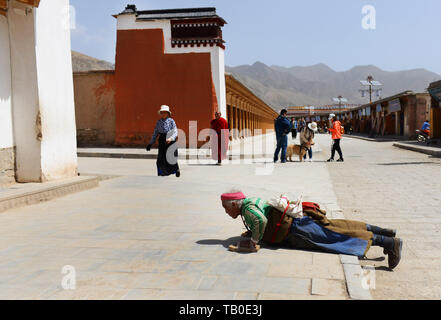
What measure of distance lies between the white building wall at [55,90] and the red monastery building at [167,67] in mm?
11062

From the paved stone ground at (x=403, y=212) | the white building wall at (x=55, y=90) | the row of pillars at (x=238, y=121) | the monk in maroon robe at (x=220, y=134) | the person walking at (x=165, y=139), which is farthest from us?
the row of pillars at (x=238, y=121)

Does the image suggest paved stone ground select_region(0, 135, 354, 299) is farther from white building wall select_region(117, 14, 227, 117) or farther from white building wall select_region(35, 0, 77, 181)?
white building wall select_region(117, 14, 227, 117)

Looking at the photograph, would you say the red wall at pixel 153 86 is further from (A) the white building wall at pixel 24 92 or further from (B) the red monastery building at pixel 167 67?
(A) the white building wall at pixel 24 92

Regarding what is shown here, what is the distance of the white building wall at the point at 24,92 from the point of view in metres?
8.23

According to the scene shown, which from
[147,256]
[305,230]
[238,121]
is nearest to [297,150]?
[305,230]

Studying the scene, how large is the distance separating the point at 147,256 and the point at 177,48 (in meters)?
17.3

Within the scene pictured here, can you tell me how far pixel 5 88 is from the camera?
8141 mm

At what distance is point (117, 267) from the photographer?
12.6 ft

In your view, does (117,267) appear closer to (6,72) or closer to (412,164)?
(6,72)

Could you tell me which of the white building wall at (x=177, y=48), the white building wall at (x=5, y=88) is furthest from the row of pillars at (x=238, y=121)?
the white building wall at (x=5, y=88)

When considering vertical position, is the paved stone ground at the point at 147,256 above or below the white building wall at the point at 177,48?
below

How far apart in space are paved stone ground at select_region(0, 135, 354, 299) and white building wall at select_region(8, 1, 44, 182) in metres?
1.48

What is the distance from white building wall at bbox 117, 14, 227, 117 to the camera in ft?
66.1
